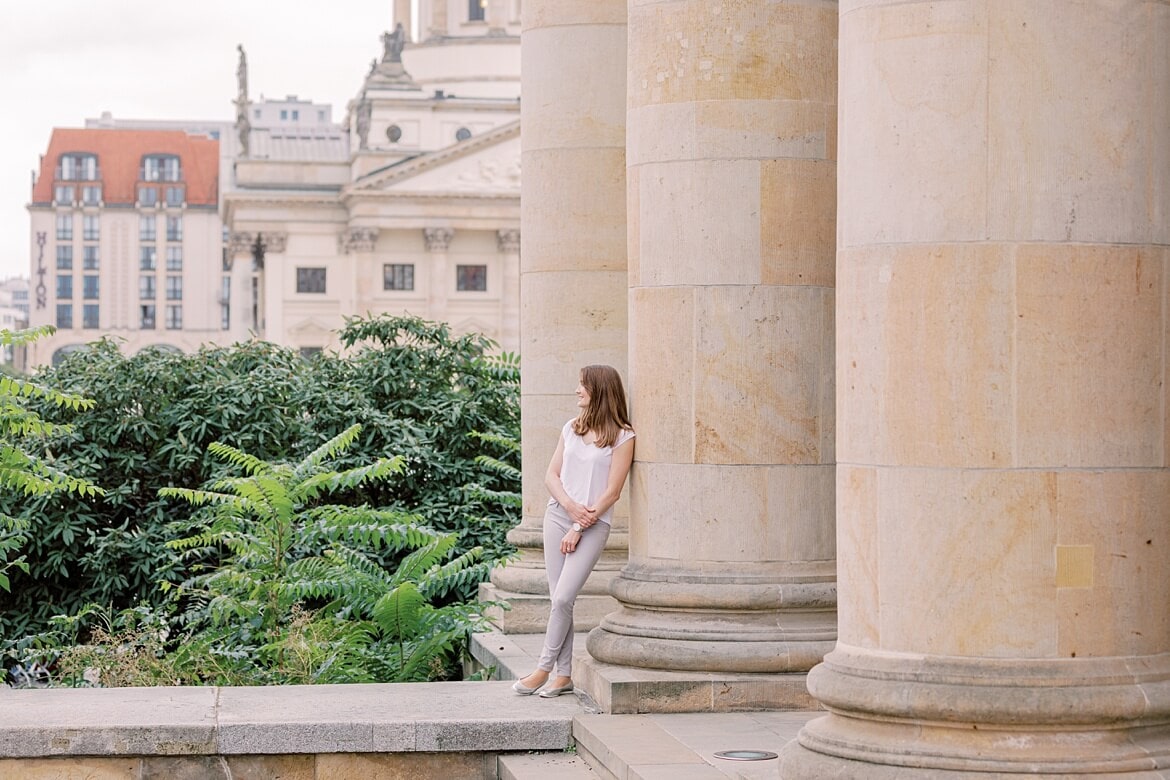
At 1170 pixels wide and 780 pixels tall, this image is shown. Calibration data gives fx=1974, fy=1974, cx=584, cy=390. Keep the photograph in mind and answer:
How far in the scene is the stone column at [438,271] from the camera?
361 feet

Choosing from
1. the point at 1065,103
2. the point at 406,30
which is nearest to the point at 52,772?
the point at 1065,103

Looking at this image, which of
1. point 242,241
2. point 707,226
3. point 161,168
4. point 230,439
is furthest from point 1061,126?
point 161,168

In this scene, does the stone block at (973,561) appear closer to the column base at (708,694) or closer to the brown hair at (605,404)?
the column base at (708,694)

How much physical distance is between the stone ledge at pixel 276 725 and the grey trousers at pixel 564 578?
0.27 m

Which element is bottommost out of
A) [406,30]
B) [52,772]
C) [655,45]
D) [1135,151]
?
[52,772]

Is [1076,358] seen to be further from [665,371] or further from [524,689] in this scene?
[524,689]

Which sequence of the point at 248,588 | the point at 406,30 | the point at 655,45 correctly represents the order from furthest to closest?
the point at 406,30 → the point at 248,588 → the point at 655,45

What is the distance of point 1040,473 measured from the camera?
6.45 meters

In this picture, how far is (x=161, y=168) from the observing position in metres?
184

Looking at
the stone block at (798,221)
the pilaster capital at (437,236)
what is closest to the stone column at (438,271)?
the pilaster capital at (437,236)

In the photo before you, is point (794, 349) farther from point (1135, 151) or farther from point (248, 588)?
point (248, 588)

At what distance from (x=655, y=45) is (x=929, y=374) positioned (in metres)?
3.86

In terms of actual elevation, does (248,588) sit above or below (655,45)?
below

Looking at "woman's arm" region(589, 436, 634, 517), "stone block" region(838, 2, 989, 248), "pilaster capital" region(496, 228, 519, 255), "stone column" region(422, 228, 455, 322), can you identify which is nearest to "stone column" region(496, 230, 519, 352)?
"pilaster capital" region(496, 228, 519, 255)
